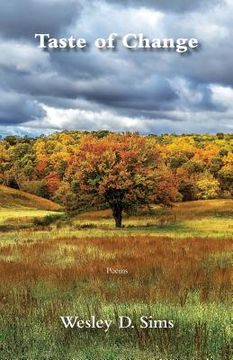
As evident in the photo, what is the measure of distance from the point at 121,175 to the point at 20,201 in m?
40.6

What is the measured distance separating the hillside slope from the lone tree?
32067mm

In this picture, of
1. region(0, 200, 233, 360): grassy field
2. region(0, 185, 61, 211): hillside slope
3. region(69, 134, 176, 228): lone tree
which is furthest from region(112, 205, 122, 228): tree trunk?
region(0, 185, 61, 211): hillside slope

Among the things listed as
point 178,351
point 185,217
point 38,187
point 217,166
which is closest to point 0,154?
point 38,187

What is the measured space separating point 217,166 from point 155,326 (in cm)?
10794

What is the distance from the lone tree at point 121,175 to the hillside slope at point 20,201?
1262 inches

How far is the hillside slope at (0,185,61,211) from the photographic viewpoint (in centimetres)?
7962

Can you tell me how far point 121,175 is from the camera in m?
45.7

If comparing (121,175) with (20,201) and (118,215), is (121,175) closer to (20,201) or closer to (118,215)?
(118,215)

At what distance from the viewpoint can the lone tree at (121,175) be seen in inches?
1816

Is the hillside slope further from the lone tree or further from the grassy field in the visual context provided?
the grassy field

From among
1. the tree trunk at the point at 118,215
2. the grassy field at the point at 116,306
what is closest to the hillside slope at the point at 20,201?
the tree trunk at the point at 118,215

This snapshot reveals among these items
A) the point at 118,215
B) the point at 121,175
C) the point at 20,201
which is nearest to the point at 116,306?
the point at 121,175

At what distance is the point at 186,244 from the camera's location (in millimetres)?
27797

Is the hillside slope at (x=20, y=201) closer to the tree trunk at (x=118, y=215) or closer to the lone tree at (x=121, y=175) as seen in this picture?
the tree trunk at (x=118, y=215)
